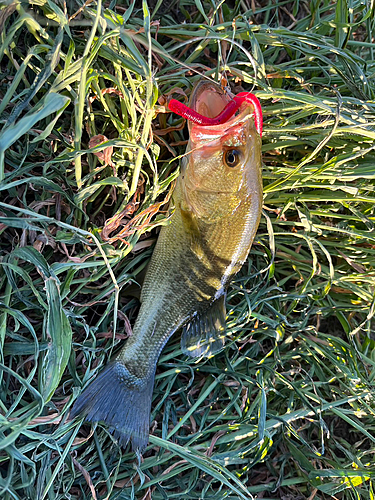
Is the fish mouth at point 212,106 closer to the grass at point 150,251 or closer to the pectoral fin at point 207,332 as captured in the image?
the grass at point 150,251

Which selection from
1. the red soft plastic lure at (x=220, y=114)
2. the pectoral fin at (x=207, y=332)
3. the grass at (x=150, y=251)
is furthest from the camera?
the pectoral fin at (x=207, y=332)

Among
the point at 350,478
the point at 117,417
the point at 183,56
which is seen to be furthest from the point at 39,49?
the point at 350,478

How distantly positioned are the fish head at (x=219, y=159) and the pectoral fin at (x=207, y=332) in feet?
1.37

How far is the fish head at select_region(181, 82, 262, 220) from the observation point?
1.65m

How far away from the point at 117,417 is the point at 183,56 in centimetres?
159

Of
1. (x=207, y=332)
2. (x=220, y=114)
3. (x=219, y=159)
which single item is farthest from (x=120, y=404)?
(x=220, y=114)

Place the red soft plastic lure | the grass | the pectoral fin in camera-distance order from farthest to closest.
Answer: the pectoral fin, the red soft plastic lure, the grass

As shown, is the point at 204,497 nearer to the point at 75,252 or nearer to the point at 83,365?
the point at 83,365

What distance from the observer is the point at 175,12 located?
196 cm

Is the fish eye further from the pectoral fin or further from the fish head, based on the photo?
the pectoral fin

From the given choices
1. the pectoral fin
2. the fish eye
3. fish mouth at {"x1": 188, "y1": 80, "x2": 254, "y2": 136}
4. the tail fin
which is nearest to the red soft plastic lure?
fish mouth at {"x1": 188, "y1": 80, "x2": 254, "y2": 136}

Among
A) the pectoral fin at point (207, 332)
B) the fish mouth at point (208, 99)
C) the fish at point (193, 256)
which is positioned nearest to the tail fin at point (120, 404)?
A: the fish at point (193, 256)

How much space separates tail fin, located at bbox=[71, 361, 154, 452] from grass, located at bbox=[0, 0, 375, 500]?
7cm

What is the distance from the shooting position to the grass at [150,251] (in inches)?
58.7
